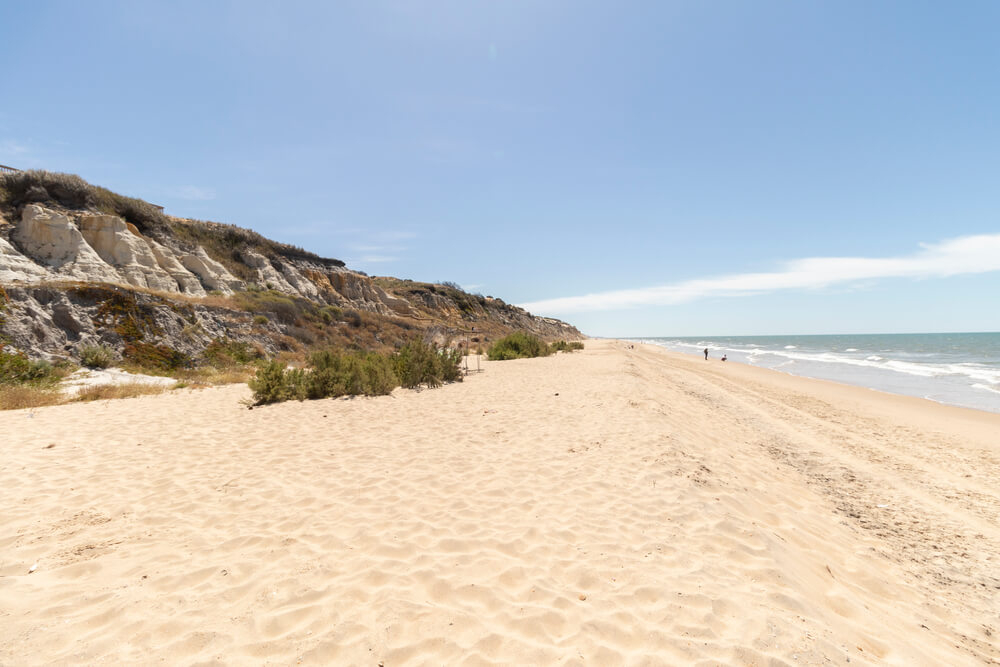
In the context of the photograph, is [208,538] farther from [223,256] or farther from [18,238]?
[223,256]

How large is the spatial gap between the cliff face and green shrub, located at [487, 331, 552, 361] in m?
4.33

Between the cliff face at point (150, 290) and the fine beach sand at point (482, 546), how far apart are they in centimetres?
665

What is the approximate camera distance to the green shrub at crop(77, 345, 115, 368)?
41.7ft

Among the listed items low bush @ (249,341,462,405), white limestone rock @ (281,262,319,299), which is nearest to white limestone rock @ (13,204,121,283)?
low bush @ (249,341,462,405)

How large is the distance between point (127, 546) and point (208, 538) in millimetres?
643

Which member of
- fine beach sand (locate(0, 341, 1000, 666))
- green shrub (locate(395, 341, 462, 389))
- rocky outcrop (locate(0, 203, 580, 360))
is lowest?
fine beach sand (locate(0, 341, 1000, 666))

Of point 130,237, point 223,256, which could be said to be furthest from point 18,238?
point 223,256

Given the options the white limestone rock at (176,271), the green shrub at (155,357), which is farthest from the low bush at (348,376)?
the white limestone rock at (176,271)

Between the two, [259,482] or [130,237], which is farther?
[130,237]

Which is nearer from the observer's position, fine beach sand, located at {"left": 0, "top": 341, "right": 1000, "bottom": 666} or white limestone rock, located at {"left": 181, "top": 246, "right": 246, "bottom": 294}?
fine beach sand, located at {"left": 0, "top": 341, "right": 1000, "bottom": 666}

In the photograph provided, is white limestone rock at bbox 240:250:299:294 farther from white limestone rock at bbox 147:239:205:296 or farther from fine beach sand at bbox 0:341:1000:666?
fine beach sand at bbox 0:341:1000:666

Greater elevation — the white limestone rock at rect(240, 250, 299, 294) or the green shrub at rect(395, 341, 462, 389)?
the white limestone rock at rect(240, 250, 299, 294)

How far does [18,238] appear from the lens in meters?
16.9

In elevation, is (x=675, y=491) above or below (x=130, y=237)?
below
